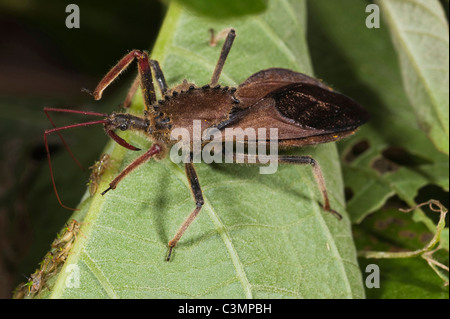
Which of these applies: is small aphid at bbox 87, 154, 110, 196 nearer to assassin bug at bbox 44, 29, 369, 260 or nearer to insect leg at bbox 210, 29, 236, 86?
assassin bug at bbox 44, 29, 369, 260

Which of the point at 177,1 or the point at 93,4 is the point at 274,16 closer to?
the point at 93,4

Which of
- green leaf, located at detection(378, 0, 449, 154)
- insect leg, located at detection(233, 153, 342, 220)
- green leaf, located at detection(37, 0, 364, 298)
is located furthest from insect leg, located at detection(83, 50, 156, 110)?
green leaf, located at detection(378, 0, 449, 154)

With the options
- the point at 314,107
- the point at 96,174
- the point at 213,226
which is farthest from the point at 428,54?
the point at 96,174

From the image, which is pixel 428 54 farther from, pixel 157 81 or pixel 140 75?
pixel 140 75

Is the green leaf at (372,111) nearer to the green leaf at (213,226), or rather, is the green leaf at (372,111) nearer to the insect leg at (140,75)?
the green leaf at (213,226)

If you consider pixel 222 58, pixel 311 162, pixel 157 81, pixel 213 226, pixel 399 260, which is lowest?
pixel 399 260

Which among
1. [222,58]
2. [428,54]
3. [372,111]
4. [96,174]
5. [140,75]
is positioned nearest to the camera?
[96,174]

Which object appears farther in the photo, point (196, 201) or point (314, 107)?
point (314, 107)
